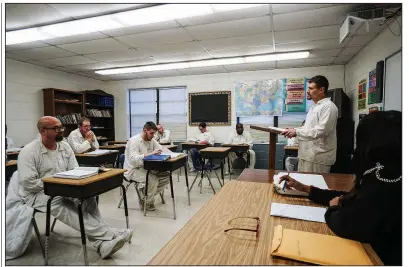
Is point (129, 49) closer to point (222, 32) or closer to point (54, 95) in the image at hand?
point (222, 32)

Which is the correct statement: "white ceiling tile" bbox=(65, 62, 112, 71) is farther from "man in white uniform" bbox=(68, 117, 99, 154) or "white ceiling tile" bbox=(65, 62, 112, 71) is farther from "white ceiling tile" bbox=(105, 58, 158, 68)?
"man in white uniform" bbox=(68, 117, 99, 154)

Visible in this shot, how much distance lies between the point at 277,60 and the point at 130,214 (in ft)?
12.7

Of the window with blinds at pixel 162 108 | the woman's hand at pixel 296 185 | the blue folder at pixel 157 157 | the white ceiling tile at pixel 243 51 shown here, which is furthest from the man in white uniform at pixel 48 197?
the window with blinds at pixel 162 108

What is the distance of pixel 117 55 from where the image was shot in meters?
4.18

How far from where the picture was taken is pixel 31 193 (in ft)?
5.86

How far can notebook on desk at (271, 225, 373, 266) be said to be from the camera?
2.09ft

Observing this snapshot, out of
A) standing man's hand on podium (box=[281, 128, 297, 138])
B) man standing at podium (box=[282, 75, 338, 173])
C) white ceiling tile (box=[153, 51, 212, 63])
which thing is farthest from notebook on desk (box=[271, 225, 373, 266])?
white ceiling tile (box=[153, 51, 212, 63])

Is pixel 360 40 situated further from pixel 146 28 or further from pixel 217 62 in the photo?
pixel 146 28

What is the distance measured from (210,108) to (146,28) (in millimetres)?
3273

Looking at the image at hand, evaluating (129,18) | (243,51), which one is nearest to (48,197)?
(129,18)

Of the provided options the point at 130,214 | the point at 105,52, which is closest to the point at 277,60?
the point at 105,52

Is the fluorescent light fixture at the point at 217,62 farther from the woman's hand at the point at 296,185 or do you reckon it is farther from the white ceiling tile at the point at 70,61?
the woman's hand at the point at 296,185

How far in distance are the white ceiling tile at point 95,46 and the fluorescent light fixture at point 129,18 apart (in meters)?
0.42

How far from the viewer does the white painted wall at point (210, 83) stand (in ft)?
16.9
